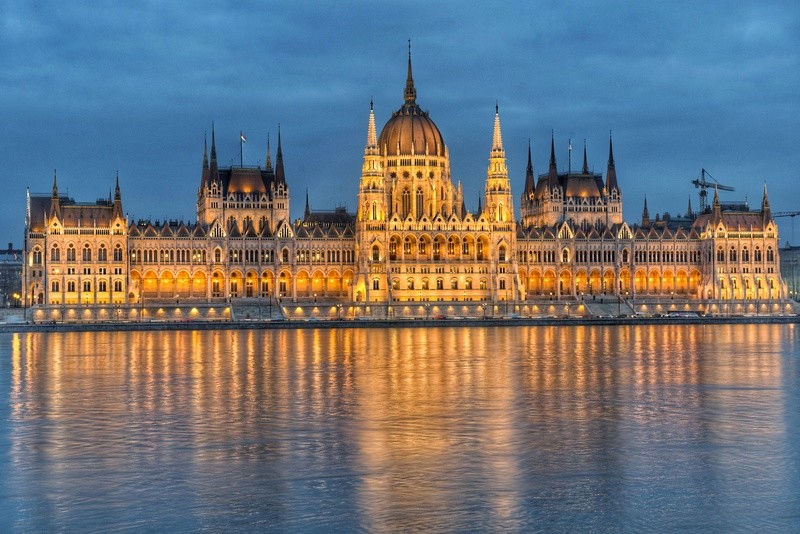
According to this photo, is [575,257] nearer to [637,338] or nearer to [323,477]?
[637,338]

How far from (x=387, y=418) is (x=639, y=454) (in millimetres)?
11425

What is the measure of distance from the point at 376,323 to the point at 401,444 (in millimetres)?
89254

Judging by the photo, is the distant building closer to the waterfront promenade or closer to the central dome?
the waterfront promenade

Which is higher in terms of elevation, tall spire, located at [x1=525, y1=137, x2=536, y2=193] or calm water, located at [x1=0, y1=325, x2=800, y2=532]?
tall spire, located at [x1=525, y1=137, x2=536, y2=193]

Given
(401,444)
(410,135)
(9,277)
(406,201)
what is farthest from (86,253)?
(401,444)

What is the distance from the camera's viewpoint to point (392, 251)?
14362 centimetres

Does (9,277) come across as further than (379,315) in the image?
Yes

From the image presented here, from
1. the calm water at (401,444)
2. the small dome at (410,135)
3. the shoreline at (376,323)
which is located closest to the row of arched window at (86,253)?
the shoreline at (376,323)

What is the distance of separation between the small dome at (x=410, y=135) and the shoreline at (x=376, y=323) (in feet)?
97.0

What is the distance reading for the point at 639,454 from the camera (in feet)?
122

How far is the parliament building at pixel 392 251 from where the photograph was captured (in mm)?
138750

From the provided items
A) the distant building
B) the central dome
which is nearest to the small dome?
the central dome

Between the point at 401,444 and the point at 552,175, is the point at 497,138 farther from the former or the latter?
the point at 401,444

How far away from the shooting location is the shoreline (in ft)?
396
